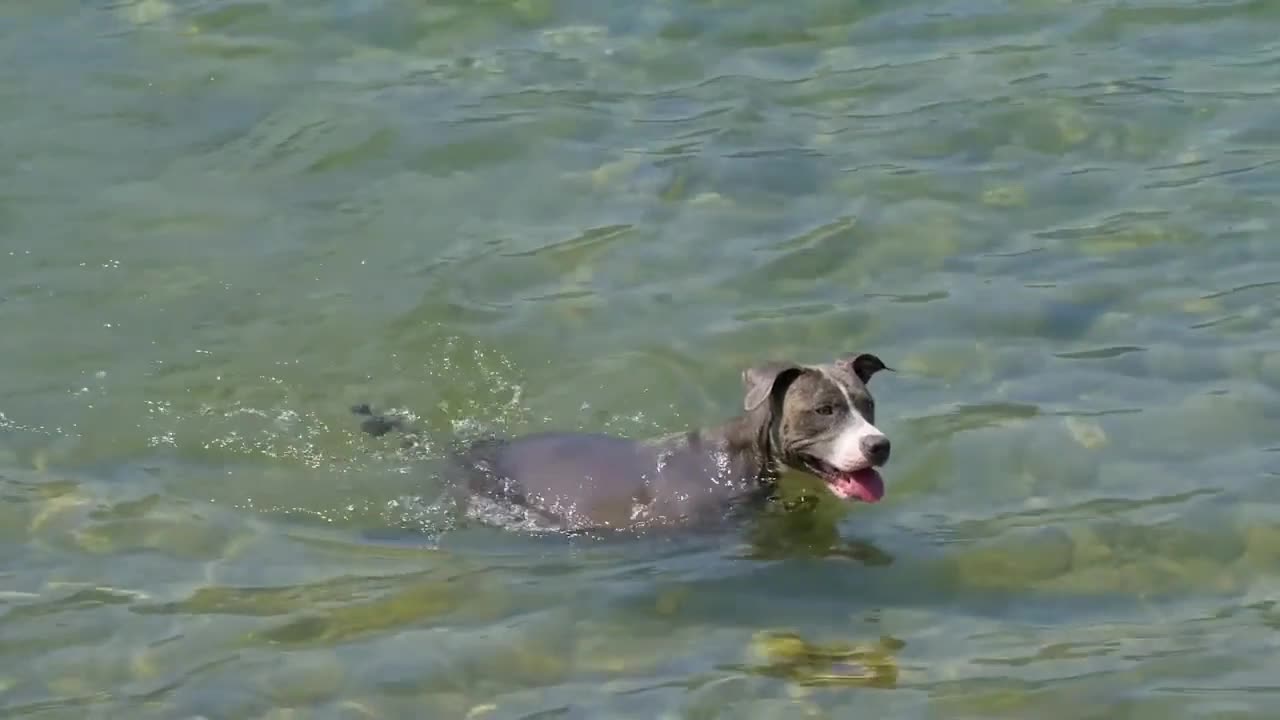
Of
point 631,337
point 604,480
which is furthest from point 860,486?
point 631,337

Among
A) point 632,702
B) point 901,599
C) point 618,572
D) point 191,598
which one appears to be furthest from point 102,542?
point 901,599

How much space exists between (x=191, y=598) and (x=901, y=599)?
3016 mm

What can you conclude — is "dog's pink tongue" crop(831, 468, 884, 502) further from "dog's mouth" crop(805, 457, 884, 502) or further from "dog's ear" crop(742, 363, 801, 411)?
"dog's ear" crop(742, 363, 801, 411)

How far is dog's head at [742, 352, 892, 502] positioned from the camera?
8148 millimetres

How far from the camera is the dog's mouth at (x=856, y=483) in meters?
8.30

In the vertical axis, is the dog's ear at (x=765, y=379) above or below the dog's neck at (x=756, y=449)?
above

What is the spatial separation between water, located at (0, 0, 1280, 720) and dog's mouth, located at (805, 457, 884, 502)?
183mm

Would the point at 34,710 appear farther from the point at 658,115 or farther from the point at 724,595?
the point at 658,115

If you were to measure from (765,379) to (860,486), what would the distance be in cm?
66

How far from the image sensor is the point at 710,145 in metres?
12.6

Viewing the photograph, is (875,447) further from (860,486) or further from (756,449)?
(756,449)

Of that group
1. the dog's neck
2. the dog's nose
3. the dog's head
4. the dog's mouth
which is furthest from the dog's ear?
the dog's nose

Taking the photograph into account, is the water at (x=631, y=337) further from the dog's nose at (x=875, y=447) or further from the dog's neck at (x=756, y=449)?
the dog's nose at (x=875, y=447)

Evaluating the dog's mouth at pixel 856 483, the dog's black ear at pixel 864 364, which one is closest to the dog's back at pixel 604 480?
the dog's mouth at pixel 856 483
